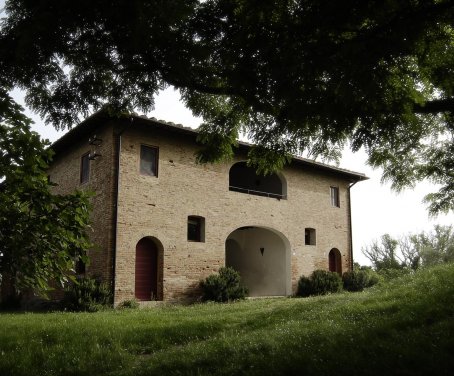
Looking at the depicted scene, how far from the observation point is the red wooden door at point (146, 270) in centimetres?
1462

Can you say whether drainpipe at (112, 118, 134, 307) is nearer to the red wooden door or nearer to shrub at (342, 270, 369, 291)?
the red wooden door

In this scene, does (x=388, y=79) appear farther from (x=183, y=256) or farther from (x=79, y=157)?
(x=79, y=157)

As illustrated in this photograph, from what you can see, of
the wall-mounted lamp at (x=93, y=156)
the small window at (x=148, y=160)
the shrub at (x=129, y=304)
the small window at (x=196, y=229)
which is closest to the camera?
the shrub at (x=129, y=304)

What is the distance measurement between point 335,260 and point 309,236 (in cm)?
224

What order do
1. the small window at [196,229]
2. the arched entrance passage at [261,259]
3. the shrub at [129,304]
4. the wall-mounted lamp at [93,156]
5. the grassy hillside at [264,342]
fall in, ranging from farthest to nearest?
the arched entrance passage at [261,259] → the small window at [196,229] → the wall-mounted lamp at [93,156] → the shrub at [129,304] → the grassy hillside at [264,342]

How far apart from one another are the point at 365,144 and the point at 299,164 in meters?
15.4

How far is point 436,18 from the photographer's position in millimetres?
3717

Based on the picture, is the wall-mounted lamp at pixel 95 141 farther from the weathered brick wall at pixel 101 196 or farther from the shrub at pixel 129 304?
the shrub at pixel 129 304

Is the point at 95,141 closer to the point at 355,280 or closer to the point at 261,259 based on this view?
the point at 261,259

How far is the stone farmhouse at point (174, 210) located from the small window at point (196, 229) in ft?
0.12

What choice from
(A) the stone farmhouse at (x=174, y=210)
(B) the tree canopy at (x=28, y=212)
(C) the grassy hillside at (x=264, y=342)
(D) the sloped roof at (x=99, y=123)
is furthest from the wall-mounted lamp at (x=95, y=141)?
(B) the tree canopy at (x=28, y=212)

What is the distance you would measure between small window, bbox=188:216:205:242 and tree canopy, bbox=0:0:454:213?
11.3 meters

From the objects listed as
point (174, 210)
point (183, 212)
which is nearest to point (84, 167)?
point (174, 210)

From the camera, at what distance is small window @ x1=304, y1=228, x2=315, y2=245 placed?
20.2 m
